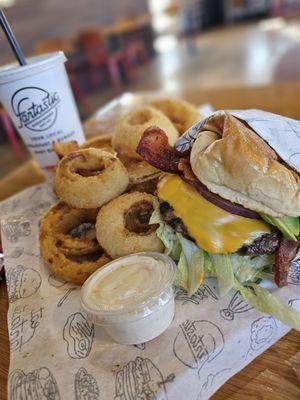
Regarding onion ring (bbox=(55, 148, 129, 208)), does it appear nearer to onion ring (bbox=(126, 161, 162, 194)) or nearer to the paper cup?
onion ring (bbox=(126, 161, 162, 194))

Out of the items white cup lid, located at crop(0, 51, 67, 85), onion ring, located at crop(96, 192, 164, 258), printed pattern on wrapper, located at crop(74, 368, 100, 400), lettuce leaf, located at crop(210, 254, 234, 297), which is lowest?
printed pattern on wrapper, located at crop(74, 368, 100, 400)

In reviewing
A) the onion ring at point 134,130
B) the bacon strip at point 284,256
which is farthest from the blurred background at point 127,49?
the bacon strip at point 284,256

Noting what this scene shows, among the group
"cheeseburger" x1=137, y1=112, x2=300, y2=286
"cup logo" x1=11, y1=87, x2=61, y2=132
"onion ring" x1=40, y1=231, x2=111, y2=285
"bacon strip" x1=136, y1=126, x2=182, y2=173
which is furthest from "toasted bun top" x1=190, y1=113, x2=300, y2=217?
"cup logo" x1=11, y1=87, x2=61, y2=132

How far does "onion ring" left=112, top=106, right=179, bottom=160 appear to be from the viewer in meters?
1.36

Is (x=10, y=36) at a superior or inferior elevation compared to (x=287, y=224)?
superior

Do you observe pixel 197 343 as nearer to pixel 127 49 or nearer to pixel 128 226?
pixel 128 226

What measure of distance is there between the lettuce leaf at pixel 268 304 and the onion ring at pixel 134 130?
62 cm

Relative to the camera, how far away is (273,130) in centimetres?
99

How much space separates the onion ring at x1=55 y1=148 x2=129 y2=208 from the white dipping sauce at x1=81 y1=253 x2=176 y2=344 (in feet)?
0.86

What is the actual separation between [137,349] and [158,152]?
563 millimetres

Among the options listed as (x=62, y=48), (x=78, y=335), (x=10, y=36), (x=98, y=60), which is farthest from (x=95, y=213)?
(x=98, y=60)

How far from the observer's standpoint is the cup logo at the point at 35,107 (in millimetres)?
1455

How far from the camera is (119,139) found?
1406 millimetres

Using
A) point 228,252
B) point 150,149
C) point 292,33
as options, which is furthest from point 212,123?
point 292,33
